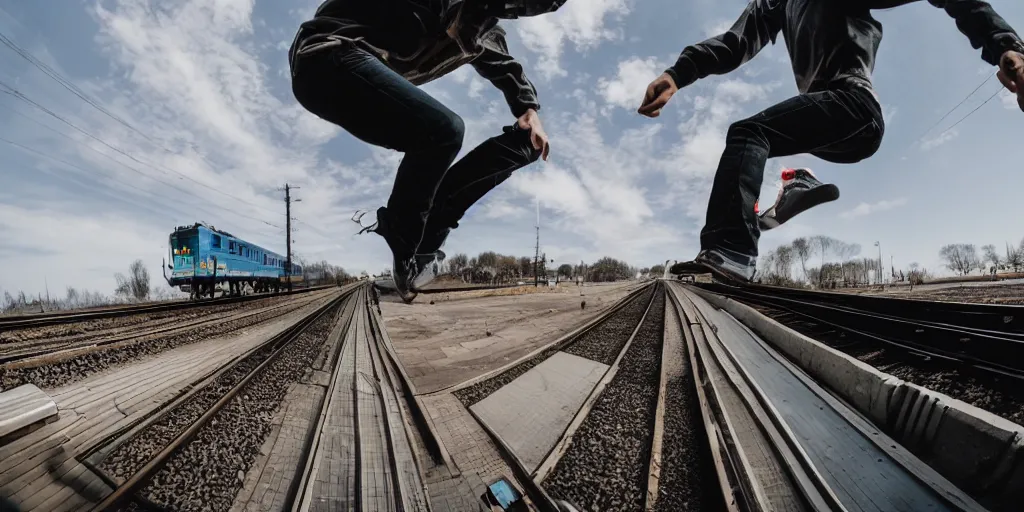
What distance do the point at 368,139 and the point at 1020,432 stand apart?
2.43 meters

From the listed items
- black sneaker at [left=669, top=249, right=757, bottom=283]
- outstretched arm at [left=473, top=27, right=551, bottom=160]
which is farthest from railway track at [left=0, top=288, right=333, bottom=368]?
black sneaker at [left=669, top=249, right=757, bottom=283]

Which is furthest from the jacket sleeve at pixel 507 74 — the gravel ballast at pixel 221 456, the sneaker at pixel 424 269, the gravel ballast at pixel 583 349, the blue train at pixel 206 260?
the blue train at pixel 206 260

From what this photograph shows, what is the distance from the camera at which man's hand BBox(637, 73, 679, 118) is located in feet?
4.35

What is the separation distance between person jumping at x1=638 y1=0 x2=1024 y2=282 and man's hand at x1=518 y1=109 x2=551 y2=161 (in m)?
0.45

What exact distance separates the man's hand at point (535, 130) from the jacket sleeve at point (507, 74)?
0.36 feet

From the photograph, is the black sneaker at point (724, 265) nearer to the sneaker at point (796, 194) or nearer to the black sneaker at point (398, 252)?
the sneaker at point (796, 194)

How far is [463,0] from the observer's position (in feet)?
4.04

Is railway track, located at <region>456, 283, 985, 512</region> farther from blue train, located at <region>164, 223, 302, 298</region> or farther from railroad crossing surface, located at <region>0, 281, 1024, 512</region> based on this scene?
blue train, located at <region>164, 223, 302, 298</region>

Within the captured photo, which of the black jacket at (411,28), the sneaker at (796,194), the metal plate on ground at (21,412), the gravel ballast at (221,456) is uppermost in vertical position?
the black jacket at (411,28)

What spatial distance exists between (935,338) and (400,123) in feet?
10.6

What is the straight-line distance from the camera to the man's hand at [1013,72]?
113cm

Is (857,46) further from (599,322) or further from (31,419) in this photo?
(31,419)

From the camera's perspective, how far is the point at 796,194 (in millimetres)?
1368

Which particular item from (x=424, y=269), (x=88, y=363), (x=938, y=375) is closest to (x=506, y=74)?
(x=424, y=269)
